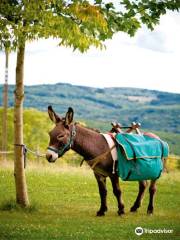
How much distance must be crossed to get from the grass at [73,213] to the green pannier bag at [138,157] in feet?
3.53

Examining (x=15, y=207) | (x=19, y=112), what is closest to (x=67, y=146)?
(x=19, y=112)

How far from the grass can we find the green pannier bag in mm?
1077

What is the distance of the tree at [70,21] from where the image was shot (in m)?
14.8

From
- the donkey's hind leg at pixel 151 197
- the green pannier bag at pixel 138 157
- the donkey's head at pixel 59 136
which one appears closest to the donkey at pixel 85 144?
the donkey's head at pixel 59 136

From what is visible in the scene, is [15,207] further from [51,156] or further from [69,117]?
[69,117]

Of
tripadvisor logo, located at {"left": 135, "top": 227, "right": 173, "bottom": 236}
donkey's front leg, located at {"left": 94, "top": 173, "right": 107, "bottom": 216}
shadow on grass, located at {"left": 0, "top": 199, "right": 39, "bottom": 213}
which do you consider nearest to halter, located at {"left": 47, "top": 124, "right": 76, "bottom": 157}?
donkey's front leg, located at {"left": 94, "top": 173, "right": 107, "bottom": 216}

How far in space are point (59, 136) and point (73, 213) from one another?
2784mm

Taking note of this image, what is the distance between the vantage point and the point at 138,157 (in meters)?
15.2

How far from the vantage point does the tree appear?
14.8m

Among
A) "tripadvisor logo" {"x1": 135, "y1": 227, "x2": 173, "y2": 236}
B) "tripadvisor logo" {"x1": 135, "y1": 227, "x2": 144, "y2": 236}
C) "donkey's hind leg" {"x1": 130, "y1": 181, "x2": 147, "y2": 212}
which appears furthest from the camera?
"donkey's hind leg" {"x1": 130, "y1": 181, "x2": 147, "y2": 212}

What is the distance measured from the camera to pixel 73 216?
1541 cm

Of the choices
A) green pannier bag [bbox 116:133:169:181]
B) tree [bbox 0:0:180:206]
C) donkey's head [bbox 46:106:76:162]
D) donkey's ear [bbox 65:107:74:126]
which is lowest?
green pannier bag [bbox 116:133:169:181]

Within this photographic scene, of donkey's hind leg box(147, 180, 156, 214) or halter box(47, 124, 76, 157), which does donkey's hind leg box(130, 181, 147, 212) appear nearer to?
donkey's hind leg box(147, 180, 156, 214)

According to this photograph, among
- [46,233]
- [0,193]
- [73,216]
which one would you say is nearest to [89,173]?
[0,193]
